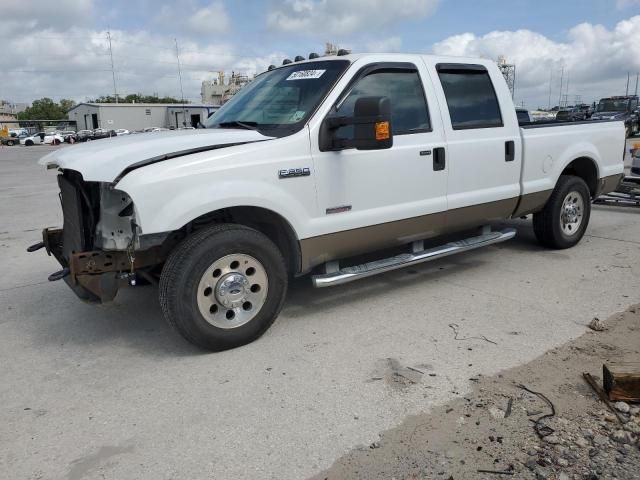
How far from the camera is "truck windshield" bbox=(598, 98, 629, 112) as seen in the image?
99.9 feet

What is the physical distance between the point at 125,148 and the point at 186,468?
2.12 meters

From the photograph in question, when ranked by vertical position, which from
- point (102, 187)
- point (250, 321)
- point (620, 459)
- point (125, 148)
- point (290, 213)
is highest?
point (125, 148)

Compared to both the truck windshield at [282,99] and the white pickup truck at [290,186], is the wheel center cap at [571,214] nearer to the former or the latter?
the white pickup truck at [290,186]

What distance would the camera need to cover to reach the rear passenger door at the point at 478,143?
16.3 ft

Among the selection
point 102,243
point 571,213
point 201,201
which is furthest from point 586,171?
point 102,243

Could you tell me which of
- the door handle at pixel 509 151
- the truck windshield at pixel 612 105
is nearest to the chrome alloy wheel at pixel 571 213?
the door handle at pixel 509 151

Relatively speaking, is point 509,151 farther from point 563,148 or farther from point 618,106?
point 618,106

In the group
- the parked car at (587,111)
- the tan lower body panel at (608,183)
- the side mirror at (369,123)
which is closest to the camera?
the side mirror at (369,123)

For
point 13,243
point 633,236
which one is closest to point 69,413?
point 13,243

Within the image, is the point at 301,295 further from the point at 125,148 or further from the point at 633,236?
the point at 633,236

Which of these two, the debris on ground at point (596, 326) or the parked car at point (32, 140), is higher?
the parked car at point (32, 140)

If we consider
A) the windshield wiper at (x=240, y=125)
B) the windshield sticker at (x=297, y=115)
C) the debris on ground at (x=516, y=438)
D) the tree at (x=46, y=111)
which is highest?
the tree at (x=46, y=111)

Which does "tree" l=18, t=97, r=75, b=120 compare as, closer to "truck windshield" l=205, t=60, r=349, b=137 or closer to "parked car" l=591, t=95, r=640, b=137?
"parked car" l=591, t=95, r=640, b=137

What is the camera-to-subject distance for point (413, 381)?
341 cm
